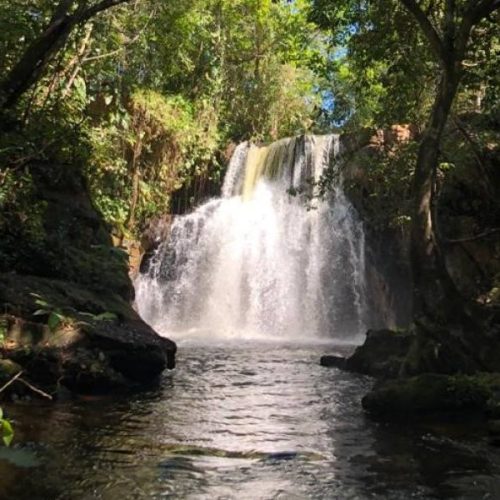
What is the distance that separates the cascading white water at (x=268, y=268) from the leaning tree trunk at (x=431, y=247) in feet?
33.2

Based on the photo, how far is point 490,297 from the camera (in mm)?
14797

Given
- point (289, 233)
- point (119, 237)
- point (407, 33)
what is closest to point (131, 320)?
point (407, 33)

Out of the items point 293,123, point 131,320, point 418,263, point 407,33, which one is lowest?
point 131,320

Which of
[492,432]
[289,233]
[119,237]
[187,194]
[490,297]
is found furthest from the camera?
[187,194]

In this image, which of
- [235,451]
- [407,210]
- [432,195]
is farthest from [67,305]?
[407,210]

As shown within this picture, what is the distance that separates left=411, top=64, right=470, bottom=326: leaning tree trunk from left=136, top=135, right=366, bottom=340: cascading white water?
1012 cm

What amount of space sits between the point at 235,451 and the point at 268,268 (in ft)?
49.2

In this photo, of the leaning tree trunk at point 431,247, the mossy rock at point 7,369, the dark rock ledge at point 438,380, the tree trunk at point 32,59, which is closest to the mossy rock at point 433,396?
the dark rock ledge at point 438,380

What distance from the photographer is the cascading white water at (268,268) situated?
20.0 meters

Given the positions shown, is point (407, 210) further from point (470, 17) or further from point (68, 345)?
point (68, 345)

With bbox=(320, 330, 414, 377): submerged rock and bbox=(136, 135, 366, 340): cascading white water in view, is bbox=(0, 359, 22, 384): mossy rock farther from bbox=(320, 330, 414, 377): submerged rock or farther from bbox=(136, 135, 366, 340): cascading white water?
bbox=(136, 135, 366, 340): cascading white water

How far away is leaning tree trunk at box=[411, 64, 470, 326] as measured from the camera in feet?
29.8

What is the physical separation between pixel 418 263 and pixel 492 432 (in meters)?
3.13

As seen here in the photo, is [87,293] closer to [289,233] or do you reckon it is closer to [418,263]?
[418,263]
